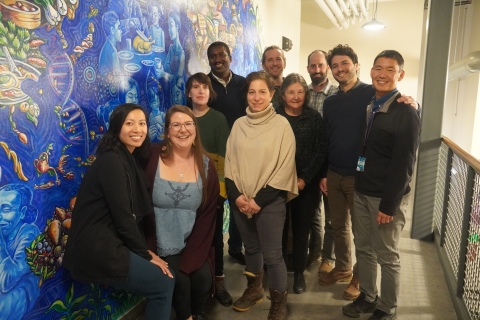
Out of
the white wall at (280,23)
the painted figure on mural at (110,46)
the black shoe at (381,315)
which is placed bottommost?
the black shoe at (381,315)

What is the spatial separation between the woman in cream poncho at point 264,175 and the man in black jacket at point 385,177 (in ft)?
1.33

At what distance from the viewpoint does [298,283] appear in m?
2.46

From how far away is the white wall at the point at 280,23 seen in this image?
425cm

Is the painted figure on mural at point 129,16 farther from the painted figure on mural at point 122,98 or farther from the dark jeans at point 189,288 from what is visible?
the dark jeans at point 189,288

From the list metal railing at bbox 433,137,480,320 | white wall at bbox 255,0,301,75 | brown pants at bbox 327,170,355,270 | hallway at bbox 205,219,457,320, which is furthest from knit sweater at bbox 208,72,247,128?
white wall at bbox 255,0,301,75

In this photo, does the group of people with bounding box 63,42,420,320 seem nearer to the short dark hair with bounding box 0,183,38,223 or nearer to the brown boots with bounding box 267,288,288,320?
the brown boots with bounding box 267,288,288,320

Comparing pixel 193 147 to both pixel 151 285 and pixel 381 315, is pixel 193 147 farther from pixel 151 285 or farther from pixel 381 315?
pixel 381 315

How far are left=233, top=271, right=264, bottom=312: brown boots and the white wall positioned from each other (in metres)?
2.90

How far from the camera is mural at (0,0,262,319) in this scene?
4.35 ft

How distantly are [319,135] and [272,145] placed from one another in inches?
16.5

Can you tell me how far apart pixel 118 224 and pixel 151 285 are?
0.33m

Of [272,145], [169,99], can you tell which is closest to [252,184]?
[272,145]

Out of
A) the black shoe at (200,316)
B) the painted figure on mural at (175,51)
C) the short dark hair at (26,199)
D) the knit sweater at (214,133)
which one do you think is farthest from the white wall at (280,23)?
the short dark hair at (26,199)

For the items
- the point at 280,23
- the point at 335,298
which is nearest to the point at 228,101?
the point at 335,298
